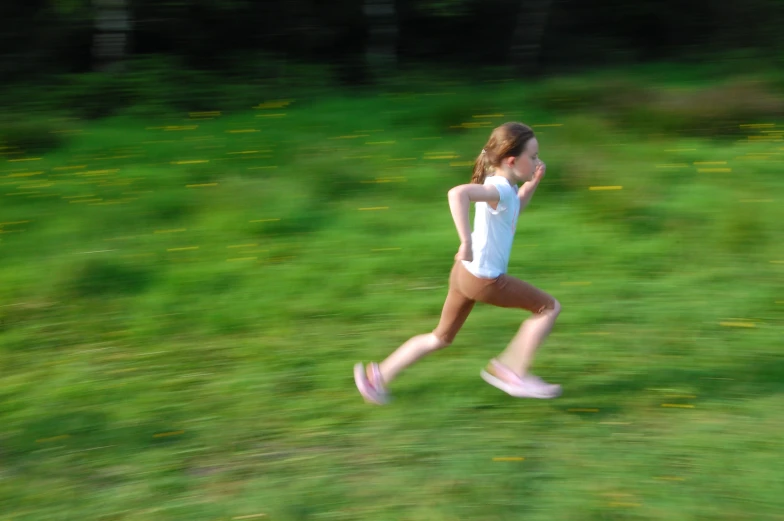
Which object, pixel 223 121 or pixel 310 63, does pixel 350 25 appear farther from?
pixel 223 121

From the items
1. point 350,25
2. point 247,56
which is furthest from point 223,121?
point 350,25

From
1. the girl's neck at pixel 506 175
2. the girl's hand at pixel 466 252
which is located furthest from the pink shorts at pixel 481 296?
the girl's neck at pixel 506 175

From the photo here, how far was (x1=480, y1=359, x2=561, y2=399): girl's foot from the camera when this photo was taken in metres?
4.55

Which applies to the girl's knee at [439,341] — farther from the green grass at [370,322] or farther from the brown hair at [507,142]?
the brown hair at [507,142]

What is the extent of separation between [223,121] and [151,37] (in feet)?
8.81

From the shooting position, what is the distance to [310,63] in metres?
11.4

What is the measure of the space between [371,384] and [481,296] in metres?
0.76

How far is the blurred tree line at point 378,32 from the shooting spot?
442 inches

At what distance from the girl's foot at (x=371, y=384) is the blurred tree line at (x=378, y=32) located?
7.30 meters

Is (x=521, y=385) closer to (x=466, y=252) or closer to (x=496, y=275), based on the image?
(x=496, y=275)

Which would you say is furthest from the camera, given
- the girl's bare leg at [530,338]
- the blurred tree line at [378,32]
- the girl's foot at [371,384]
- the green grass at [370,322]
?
the blurred tree line at [378,32]

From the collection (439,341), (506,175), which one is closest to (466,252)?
(506,175)

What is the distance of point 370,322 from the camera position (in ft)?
18.4

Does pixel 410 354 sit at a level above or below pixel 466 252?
below
